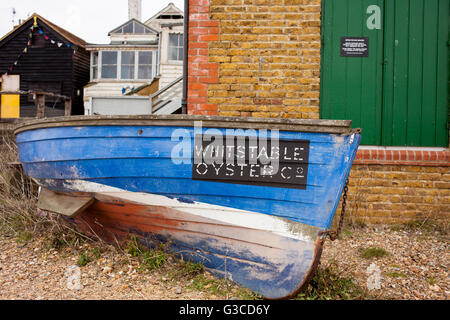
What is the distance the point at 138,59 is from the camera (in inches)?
713

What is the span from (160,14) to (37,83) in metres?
7.82

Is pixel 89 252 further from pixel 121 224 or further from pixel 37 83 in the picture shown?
pixel 37 83

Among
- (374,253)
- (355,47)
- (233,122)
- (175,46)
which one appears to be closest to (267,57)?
(355,47)

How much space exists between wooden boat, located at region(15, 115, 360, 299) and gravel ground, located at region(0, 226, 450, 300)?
1.19 ft

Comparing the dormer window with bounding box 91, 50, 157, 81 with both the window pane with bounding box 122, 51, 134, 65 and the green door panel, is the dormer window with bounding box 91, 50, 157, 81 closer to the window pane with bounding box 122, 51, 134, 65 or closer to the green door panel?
the window pane with bounding box 122, 51, 134, 65

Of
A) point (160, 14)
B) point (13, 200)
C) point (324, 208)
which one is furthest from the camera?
point (160, 14)

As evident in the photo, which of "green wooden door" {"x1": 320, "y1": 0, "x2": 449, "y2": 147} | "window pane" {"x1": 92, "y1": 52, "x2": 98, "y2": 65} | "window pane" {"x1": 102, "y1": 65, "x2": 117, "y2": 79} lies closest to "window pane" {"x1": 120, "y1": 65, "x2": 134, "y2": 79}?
"window pane" {"x1": 102, "y1": 65, "x2": 117, "y2": 79}

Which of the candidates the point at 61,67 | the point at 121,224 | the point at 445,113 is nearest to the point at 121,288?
the point at 121,224

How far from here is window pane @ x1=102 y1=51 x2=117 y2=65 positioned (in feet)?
60.0

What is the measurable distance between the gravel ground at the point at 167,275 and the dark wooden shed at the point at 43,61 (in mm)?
16805

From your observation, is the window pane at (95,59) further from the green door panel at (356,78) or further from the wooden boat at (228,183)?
the wooden boat at (228,183)

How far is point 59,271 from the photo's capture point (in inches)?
123

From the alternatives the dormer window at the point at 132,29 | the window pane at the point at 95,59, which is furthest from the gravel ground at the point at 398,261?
the window pane at the point at 95,59

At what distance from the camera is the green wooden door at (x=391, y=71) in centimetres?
441
